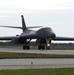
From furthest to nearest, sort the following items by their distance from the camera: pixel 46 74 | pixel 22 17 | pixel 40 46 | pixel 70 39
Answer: pixel 22 17 → pixel 70 39 → pixel 40 46 → pixel 46 74

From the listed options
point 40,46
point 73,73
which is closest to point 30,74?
point 73,73

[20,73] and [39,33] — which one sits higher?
[20,73]

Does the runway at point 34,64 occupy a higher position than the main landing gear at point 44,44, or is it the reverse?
the runway at point 34,64

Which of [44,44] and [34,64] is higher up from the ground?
[34,64]

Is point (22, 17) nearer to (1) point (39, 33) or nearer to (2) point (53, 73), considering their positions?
(1) point (39, 33)

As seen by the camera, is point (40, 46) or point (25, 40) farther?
point (25, 40)

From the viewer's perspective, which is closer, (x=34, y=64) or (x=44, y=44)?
(x=34, y=64)

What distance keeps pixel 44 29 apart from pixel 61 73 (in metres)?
53.4

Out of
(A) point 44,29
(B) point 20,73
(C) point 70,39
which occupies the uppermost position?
(B) point 20,73

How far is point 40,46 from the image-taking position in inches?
2746

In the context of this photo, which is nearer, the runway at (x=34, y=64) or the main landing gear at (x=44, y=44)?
the runway at (x=34, y=64)

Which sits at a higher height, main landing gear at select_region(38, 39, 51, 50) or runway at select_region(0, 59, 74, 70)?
runway at select_region(0, 59, 74, 70)

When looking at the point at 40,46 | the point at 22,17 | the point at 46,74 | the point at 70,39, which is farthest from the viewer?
the point at 22,17

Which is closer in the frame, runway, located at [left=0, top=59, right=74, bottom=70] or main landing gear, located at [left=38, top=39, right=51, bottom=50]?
runway, located at [left=0, top=59, right=74, bottom=70]
